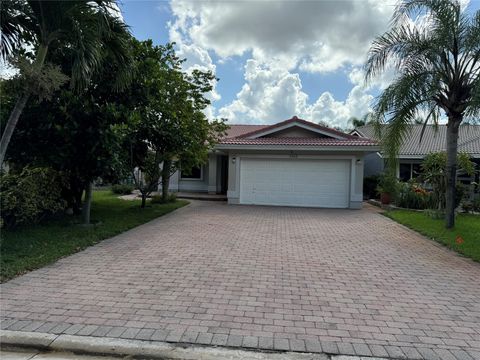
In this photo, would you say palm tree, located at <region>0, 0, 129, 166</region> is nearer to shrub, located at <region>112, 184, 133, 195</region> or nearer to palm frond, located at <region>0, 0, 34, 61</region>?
palm frond, located at <region>0, 0, 34, 61</region>

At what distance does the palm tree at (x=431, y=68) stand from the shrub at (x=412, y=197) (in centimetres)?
534

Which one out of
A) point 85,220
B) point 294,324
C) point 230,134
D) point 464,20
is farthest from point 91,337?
point 230,134

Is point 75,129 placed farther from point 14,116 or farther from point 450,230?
point 450,230

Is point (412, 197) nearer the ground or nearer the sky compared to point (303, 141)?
nearer the ground

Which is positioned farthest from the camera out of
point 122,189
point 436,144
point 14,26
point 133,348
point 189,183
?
point 436,144

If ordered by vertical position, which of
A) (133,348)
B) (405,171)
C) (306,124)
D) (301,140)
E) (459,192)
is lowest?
(133,348)

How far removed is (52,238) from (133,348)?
17.4 ft

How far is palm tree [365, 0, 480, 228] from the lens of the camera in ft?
30.0

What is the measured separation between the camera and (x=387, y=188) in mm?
15914

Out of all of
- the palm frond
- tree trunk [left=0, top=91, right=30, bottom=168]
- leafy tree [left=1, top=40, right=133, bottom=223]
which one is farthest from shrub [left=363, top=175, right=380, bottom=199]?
tree trunk [left=0, top=91, right=30, bottom=168]

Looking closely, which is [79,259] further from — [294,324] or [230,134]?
[230,134]

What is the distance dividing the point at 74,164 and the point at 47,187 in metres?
0.82

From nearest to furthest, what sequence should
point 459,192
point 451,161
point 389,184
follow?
1. point 451,161
2. point 459,192
3. point 389,184

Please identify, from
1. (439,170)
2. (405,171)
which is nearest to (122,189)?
(439,170)
